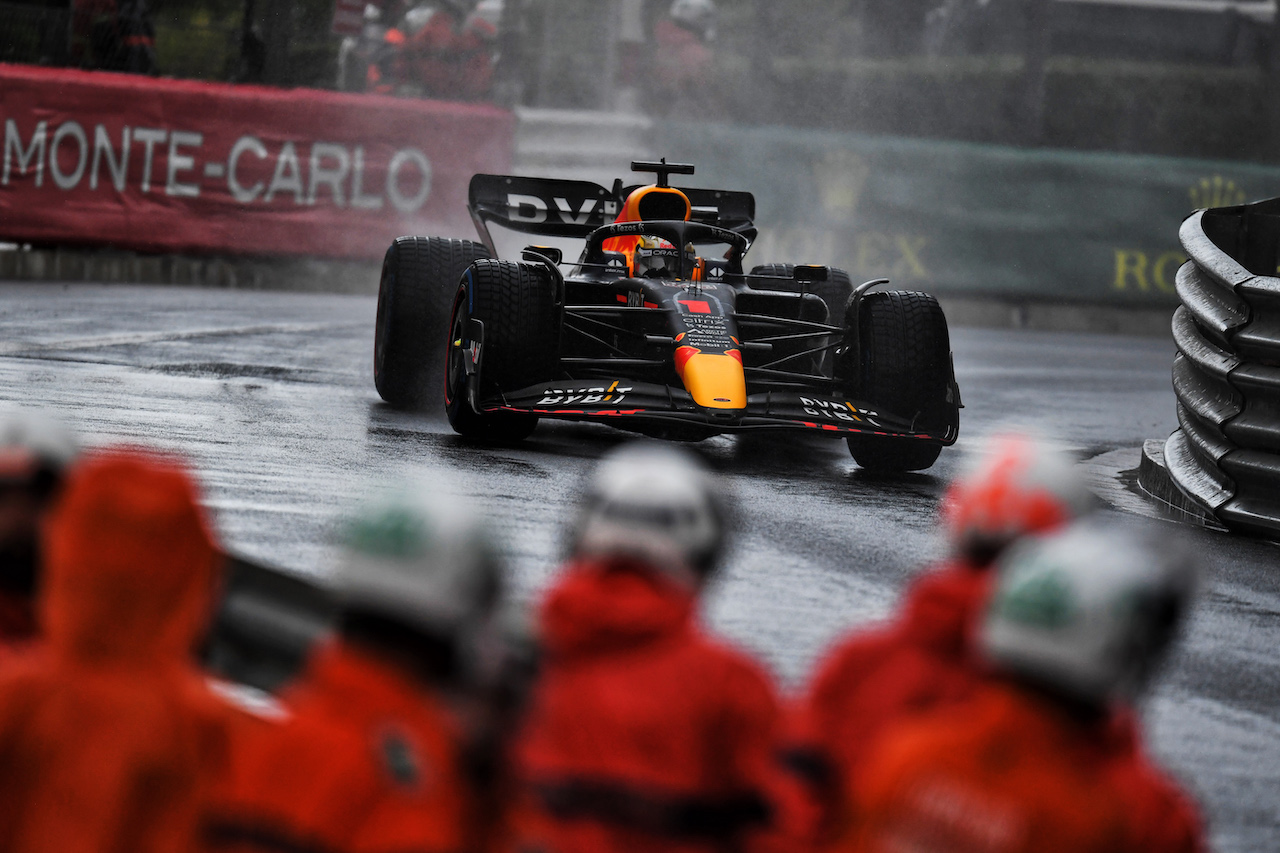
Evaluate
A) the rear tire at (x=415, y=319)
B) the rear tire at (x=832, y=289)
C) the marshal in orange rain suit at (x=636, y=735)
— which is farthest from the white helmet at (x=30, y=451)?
the rear tire at (x=832, y=289)

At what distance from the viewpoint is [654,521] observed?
2184 millimetres

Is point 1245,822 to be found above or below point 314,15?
below

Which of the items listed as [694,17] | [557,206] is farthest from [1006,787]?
[694,17]

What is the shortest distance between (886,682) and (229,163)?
61.0ft

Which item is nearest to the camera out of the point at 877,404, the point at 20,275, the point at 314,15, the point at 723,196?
the point at 877,404

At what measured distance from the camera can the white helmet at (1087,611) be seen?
1.82 m

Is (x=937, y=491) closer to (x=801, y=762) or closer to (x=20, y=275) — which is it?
(x=801, y=762)

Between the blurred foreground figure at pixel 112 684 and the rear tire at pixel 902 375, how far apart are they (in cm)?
713

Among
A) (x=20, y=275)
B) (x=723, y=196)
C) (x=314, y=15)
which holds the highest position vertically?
(x=314, y=15)

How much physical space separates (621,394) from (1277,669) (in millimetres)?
3952

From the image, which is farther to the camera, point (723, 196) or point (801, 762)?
point (723, 196)

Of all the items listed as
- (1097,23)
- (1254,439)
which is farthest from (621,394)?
(1097,23)

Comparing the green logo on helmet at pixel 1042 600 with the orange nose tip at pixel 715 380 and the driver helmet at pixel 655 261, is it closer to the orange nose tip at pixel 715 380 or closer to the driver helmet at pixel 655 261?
the orange nose tip at pixel 715 380

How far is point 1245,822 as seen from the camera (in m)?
3.73
